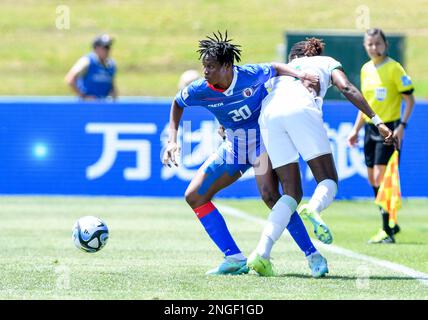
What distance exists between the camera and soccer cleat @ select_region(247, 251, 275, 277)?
30.5 feet

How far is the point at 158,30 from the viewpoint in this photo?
32.5 meters

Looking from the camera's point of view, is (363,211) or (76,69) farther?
(76,69)

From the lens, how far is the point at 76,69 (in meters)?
20.2

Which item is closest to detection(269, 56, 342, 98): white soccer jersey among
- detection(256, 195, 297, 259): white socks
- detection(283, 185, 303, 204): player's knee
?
detection(283, 185, 303, 204): player's knee

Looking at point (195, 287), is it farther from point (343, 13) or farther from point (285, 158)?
point (343, 13)

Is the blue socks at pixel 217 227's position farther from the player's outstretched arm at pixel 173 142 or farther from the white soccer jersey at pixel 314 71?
the white soccer jersey at pixel 314 71

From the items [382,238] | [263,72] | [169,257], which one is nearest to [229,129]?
[263,72]

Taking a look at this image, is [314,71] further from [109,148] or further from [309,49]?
[109,148]

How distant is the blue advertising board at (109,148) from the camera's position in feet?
63.2

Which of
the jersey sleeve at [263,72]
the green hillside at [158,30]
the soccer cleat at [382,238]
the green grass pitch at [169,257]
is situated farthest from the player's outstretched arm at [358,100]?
the green hillside at [158,30]

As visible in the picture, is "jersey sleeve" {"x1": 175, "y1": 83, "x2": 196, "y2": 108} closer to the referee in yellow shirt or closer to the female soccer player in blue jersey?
the female soccer player in blue jersey

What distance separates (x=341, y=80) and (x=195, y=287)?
227 centimetres

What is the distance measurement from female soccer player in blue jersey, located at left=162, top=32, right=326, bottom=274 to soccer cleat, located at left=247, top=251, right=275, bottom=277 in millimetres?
481
